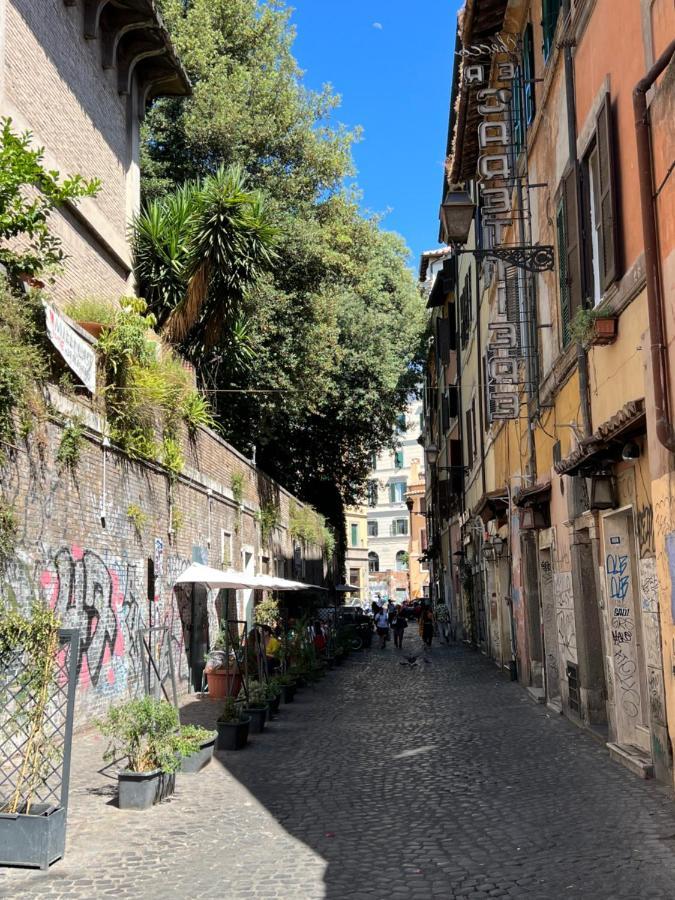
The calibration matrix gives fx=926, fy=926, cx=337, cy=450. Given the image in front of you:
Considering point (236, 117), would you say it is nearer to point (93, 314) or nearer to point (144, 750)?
point (93, 314)

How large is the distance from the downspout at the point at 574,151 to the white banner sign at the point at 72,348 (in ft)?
18.0

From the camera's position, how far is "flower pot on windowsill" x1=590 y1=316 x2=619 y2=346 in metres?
8.86

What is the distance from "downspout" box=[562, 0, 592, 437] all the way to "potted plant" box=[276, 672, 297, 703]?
6.54m

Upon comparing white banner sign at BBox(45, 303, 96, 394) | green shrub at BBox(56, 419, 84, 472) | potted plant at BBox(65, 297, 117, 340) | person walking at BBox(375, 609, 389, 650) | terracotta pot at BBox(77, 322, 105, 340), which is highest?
potted plant at BBox(65, 297, 117, 340)

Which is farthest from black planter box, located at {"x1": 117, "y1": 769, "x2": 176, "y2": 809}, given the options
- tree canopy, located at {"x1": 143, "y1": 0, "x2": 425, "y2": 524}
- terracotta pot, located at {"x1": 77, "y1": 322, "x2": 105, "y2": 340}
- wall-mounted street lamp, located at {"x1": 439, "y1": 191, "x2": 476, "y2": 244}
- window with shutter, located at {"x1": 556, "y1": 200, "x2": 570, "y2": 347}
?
tree canopy, located at {"x1": 143, "y1": 0, "x2": 425, "y2": 524}

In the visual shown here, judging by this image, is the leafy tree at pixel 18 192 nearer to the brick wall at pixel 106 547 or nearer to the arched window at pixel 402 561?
the brick wall at pixel 106 547

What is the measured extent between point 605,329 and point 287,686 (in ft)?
27.2

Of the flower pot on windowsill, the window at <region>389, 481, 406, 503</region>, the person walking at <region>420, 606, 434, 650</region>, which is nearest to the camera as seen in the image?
the flower pot on windowsill

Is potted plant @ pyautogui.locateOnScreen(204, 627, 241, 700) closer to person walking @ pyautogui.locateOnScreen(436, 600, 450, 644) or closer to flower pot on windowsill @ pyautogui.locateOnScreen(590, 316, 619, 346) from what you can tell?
flower pot on windowsill @ pyautogui.locateOnScreen(590, 316, 619, 346)

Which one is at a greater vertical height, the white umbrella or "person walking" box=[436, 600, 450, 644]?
the white umbrella

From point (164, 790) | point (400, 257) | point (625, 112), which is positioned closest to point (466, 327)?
point (400, 257)

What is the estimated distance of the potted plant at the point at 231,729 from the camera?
1008 centimetres

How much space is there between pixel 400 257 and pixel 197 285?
18.8 m

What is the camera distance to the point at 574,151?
33.3 feet
